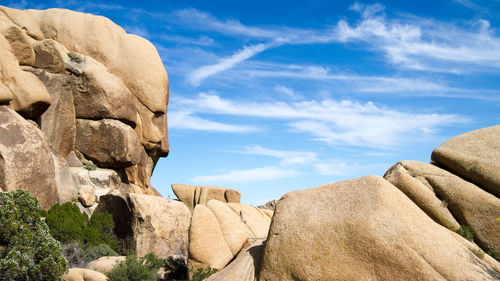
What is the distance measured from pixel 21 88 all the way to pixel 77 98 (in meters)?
6.48

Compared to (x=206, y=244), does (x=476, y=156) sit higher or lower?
higher

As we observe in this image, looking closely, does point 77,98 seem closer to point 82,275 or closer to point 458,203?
point 82,275

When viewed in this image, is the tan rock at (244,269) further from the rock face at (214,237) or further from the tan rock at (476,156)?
the tan rock at (476,156)

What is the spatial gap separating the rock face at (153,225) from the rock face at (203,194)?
1317 cm

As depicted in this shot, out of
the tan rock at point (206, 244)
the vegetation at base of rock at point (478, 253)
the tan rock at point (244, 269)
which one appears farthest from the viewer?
the tan rock at point (206, 244)

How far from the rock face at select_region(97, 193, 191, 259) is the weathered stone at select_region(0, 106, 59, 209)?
4.10m

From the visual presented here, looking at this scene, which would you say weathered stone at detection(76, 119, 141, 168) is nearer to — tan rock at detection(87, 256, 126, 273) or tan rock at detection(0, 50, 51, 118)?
tan rock at detection(0, 50, 51, 118)

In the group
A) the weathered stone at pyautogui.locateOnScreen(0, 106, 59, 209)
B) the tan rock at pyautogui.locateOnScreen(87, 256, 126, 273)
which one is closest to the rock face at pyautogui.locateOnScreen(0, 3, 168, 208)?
the weathered stone at pyautogui.locateOnScreen(0, 106, 59, 209)

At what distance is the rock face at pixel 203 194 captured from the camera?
35344 millimetres

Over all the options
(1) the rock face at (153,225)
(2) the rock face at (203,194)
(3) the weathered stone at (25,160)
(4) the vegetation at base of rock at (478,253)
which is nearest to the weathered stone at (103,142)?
(2) the rock face at (203,194)

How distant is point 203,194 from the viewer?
35.5 meters

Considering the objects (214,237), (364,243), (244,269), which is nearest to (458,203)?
(364,243)

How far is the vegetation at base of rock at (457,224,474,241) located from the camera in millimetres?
12570

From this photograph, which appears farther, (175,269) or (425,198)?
(175,269)
